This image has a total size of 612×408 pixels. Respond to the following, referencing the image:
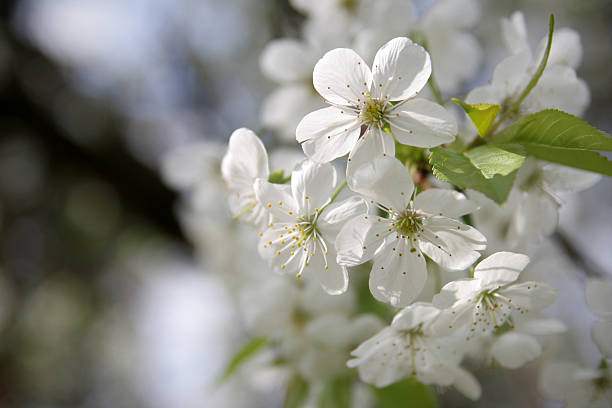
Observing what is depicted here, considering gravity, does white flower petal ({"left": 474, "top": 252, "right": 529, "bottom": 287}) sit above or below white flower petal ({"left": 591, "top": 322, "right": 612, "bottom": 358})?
above

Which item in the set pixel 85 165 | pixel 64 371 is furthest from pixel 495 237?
pixel 64 371

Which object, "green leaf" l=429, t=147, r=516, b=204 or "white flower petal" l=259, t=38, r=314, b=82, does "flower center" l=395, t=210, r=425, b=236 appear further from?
"white flower petal" l=259, t=38, r=314, b=82

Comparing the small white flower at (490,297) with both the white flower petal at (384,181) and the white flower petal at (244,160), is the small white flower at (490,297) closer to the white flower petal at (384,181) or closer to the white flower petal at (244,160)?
the white flower petal at (384,181)

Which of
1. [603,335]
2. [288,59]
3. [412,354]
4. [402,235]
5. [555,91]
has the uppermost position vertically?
[288,59]

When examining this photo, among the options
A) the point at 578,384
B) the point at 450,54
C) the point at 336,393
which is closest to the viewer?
the point at 578,384

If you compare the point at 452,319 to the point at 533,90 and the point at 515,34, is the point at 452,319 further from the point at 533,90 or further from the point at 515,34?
the point at 515,34

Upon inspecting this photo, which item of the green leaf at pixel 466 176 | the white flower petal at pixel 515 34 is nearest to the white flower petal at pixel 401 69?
the green leaf at pixel 466 176

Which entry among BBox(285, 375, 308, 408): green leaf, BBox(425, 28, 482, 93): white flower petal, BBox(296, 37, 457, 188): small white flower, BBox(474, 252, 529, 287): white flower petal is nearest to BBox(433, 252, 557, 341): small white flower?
BBox(474, 252, 529, 287): white flower petal

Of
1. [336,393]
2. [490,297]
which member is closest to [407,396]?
[336,393]
